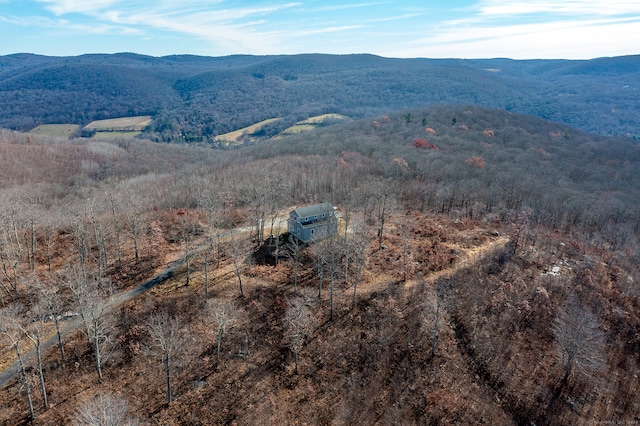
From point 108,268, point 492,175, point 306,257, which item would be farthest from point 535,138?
point 108,268

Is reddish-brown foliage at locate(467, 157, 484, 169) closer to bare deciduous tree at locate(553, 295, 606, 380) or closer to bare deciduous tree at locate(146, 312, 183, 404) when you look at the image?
bare deciduous tree at locate(553, 295, 606, 380)

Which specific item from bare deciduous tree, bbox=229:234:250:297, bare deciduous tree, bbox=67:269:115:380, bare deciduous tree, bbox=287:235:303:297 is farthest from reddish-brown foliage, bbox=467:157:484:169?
bare deciduous tree, bbox=67:269:115:380

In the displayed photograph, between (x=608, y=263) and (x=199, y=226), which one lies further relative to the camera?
(x=199, y=226)

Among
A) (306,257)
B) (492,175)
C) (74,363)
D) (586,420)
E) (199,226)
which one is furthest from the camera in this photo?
(492,175)

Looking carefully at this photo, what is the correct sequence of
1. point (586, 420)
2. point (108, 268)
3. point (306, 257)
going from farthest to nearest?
point (306, 257) → point (108, 268) → point (586, 420)

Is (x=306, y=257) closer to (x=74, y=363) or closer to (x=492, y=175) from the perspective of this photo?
(x=74, y=363)

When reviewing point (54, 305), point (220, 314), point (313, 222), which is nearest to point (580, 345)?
point (313, 222)

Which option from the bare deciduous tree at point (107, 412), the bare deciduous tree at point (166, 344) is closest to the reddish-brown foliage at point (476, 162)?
the bare deciduous tree at point (166, 344)
